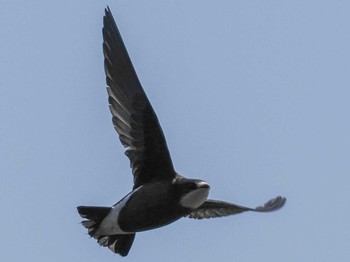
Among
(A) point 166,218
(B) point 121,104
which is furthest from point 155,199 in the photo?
(B) point 121,104

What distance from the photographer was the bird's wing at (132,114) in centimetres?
1766

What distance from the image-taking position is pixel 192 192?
1695 centimetres

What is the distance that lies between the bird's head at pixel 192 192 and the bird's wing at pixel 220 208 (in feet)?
6.08

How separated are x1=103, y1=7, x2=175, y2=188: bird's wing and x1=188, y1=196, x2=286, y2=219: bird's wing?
1.46 metres

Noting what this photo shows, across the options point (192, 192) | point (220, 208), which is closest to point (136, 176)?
point (192, 192)

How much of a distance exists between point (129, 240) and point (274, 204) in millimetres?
1992

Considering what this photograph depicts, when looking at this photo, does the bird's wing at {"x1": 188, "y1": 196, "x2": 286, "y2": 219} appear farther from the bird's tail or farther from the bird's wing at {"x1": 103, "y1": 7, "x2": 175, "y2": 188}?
the bird's wing at {"x1": 103, "y1": 7, "x2": 175, "y2": 188}

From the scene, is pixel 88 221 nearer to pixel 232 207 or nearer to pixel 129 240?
pixel 129 240

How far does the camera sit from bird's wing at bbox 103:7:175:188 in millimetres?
17656

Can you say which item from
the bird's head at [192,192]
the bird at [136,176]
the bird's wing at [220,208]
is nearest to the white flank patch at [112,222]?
the bird at [136,176]

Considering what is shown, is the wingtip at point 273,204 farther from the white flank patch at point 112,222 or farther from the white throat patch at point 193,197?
the white flank patch at point 112,222

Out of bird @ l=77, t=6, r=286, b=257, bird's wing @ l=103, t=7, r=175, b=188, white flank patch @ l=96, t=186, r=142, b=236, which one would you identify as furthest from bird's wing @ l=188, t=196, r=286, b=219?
white flank patch @ l=96, t=186, r=142, b=236

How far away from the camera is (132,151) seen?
17828 mm

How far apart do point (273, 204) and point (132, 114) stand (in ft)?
7.59
